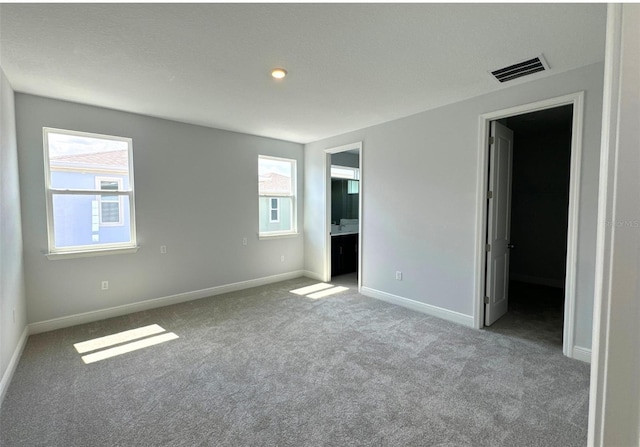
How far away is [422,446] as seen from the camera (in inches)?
66.7

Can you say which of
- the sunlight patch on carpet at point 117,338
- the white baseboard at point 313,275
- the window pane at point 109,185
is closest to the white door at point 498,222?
the white baseboard at point 313,275

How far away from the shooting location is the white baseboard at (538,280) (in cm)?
515

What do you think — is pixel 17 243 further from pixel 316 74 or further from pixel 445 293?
pixel 445 293

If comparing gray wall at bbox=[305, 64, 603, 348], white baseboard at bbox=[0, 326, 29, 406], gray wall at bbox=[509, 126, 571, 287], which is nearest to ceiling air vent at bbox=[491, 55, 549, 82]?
gray wall at bbox=[305, 64, 603, 348]

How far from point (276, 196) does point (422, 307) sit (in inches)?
123

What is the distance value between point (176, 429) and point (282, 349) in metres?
1.16

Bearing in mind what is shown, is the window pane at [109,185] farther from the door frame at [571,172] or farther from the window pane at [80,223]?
the door frame at [571,172]

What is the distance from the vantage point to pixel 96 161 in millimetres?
3576

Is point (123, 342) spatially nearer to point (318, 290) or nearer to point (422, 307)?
point (318, 290)

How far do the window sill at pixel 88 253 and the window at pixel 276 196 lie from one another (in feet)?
6.75

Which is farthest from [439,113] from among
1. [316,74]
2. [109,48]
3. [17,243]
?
[17,243]

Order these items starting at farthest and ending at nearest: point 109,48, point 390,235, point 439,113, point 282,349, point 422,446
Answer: point 390,235 → point 439,113 → point 282,349 → point 109,48 → point 422,446

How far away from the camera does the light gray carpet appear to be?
1793 millimetres

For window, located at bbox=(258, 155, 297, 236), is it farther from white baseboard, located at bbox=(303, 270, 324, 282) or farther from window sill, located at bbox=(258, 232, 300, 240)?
white baseboard, located at bbox=(303, 270, 324, 282)
